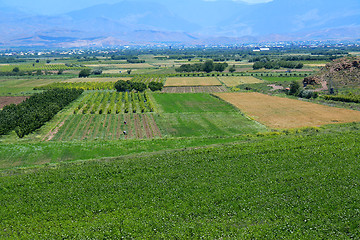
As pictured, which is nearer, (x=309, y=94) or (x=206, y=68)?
(x=309, y=94)

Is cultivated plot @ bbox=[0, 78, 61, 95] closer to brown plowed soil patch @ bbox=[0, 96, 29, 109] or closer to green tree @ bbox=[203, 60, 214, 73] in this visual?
brown plowed soil patch @ bbox=[0, 96, 29, 109]

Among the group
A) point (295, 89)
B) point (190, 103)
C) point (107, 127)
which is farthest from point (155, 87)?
point (107, 127)

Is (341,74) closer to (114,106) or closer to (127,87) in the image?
(127,87)

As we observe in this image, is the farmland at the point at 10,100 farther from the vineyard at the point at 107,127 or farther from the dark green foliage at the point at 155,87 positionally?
the dark green foliage at the point at 155,87

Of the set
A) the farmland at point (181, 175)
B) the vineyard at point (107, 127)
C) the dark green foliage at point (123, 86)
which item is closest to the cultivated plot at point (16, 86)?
the dark green foliage at point (123, 86)

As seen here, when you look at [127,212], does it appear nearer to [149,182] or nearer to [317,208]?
[149,182]

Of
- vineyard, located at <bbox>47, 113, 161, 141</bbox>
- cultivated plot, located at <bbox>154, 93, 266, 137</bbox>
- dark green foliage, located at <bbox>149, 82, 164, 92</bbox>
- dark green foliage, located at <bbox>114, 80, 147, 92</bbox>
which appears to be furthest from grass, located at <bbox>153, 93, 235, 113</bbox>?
vineyard, located at <bbox>47, 113, 161, 141</bbox>
